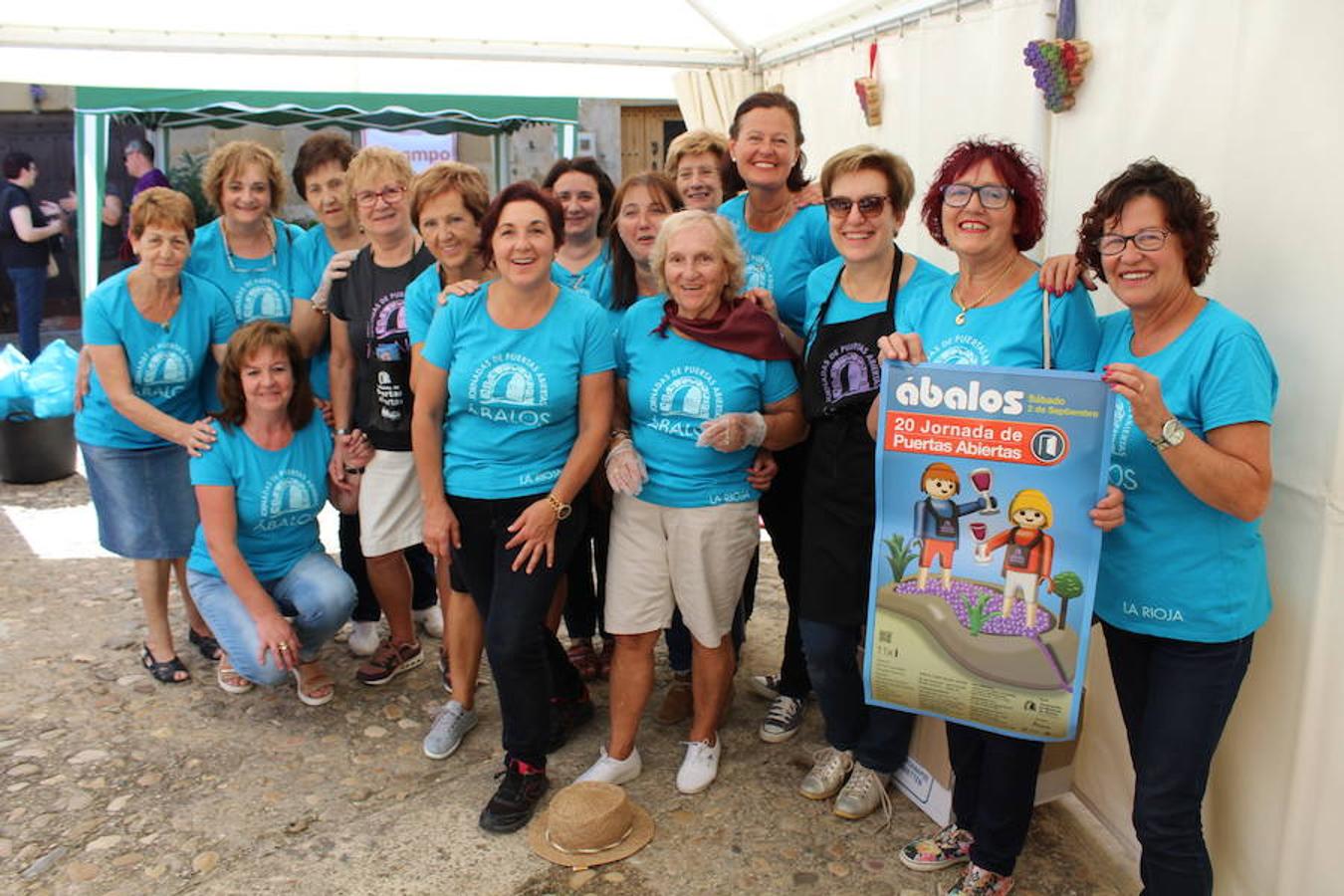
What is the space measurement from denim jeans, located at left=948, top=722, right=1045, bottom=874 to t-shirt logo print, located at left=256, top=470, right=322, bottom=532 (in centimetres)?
229

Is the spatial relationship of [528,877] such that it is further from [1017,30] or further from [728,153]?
[1017,30]

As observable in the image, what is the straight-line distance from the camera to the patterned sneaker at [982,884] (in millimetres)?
2580

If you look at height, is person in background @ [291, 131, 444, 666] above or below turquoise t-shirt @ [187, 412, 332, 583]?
above

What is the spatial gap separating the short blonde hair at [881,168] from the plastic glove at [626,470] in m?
0.87

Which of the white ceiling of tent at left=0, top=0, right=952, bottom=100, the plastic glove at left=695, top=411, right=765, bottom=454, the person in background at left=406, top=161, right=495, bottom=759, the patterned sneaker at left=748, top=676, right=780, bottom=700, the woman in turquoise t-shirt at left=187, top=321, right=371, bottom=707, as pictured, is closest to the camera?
the plastic glove at left=695, top=411, right=765, bottom=454

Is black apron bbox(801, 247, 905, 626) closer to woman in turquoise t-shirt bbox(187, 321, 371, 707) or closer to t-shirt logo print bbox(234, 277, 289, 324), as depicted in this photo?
woman in turquoise t-shirt bbox(187, 321, 371, 707)

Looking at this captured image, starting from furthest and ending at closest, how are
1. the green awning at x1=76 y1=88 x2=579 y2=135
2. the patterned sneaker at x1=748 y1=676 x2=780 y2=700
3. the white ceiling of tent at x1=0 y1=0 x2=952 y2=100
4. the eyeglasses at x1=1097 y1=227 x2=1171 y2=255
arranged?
1. the green awning at x1=76 y1=88 x2=579 y2=135
2. the white ceiling of tent at x1=0 y1=0 x2=952 y2=100
3. the patterned sneaker at x1=748 y1=676 x2=780 y2=700
4. the eyeglasses at x1=1097 y1=227 x2=1171 y2=255

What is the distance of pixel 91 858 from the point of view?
2879mm

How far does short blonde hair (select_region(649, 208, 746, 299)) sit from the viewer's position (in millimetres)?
2803

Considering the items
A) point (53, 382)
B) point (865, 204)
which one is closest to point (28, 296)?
point (53, 382)

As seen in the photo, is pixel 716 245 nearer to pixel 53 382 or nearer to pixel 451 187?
pixel 451 187

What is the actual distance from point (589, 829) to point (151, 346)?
7.39ft

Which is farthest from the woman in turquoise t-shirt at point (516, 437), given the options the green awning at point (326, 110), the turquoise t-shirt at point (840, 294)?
the green awning at point (326, 110)

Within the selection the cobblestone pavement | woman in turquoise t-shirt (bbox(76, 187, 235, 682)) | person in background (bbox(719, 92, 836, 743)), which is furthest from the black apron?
woman in turquoise t-shirt (bbox(76, 187, 235, 682))
